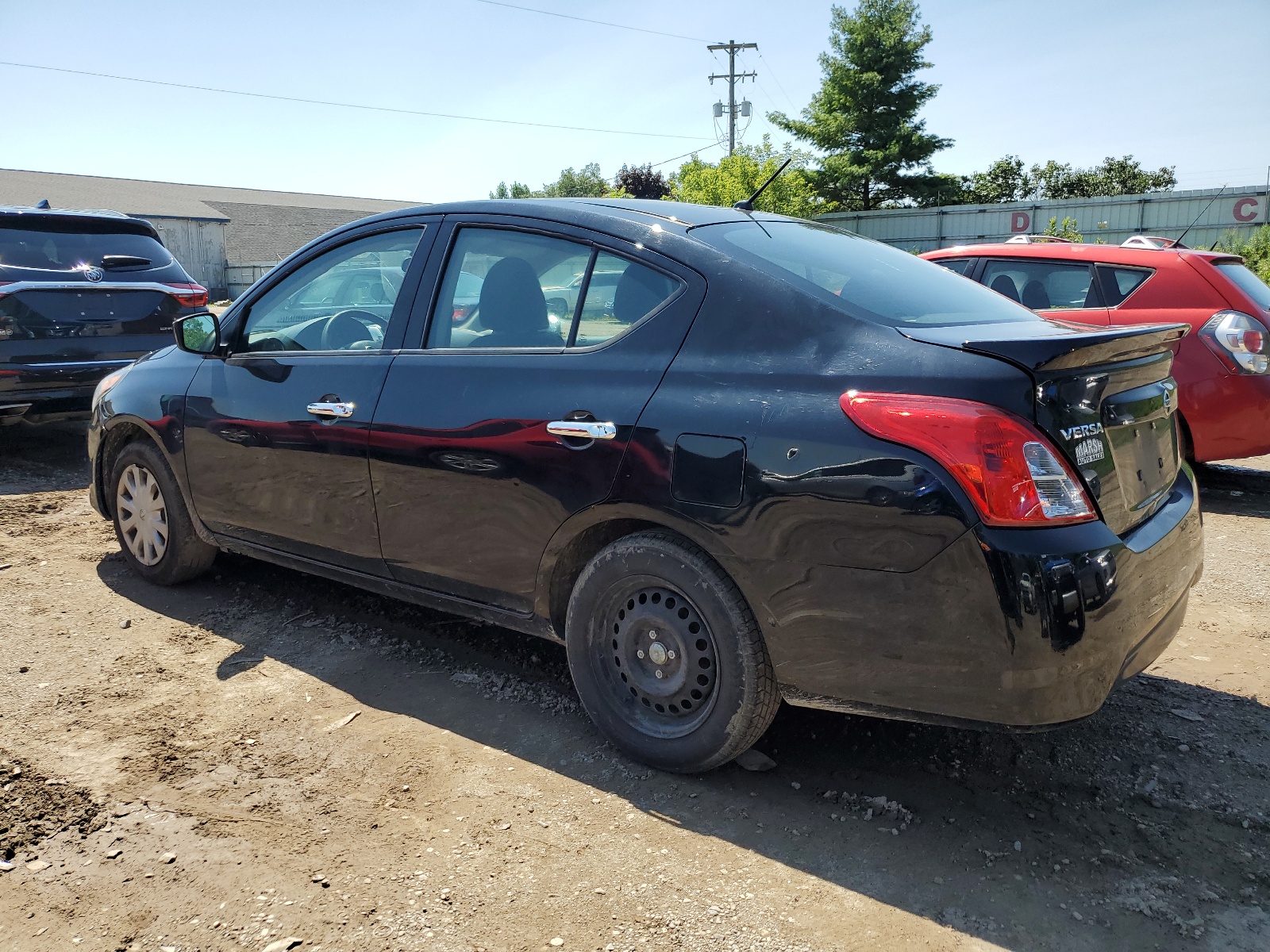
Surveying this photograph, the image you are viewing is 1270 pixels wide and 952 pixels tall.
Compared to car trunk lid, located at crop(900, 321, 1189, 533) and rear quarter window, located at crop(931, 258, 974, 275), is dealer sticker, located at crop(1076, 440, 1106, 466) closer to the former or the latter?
car trunk lid, located at crop(900, 321, 1189, 533)

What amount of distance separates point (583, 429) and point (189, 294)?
632 centimetres

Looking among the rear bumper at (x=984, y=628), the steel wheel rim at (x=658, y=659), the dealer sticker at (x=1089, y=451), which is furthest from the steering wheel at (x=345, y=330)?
the dealer sticker at (x=1089, y=451)

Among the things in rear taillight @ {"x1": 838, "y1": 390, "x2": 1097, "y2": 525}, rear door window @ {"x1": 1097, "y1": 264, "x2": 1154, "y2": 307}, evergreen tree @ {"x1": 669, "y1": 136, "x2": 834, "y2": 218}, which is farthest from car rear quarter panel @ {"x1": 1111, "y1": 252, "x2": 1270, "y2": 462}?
evergreen tree @ {"x1": 669, "y1": 136, "x2": 834, "y2": 218}

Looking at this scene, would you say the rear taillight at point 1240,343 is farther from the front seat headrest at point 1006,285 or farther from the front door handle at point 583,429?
the front door handle at point 583,429

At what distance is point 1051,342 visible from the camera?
2389 mm

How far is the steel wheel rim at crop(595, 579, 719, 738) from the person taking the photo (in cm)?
280

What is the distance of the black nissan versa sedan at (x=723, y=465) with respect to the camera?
2.33 metres

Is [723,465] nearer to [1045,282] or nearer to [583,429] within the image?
[583,429]

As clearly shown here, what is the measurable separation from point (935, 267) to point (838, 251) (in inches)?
18.5

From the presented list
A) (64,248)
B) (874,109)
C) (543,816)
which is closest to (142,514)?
(543,816)

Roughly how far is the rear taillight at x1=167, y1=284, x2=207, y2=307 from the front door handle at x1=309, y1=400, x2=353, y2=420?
4.90m

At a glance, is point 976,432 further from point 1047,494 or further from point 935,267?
point 935,267

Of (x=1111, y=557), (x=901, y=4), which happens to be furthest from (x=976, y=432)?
(x=901, y=4)

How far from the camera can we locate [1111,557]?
237 cm
